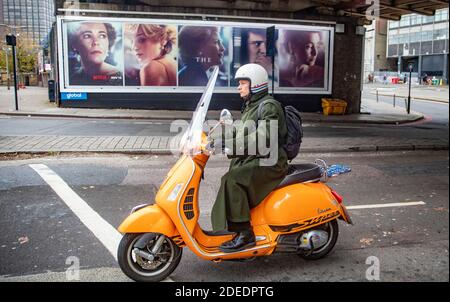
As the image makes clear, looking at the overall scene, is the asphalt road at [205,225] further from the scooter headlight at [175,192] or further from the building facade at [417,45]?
the building facade at [417,45]

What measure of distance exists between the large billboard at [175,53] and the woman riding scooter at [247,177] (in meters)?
15.5

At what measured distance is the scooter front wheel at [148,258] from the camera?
379 cm

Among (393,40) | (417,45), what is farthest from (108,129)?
(393,40)

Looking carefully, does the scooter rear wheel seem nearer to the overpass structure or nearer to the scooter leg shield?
the scooter leg shield

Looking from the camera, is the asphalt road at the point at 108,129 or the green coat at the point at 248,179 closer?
the green coat at the point at 248,179

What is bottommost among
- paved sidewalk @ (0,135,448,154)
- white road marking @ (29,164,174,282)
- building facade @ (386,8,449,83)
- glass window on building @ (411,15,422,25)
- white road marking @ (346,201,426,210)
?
white road marking @ (346,201,426,210)

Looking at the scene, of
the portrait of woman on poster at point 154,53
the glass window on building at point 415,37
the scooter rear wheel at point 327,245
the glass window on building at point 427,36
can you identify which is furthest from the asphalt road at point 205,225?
the glass window on building at point 415,37

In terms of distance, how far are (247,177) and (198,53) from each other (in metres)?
17.3

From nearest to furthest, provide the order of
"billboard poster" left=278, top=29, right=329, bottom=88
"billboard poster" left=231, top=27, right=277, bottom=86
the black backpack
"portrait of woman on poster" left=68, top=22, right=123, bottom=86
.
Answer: the black backpack
"portrait of woman on poster" left=68, top=22, right=123, bottom=86
"billboard poster" left=231, top=27, right=277, bottom=86
"billboard poster" left=278, top=29, right=329, bottom=88

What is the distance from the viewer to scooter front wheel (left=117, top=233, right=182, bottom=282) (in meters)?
3.79

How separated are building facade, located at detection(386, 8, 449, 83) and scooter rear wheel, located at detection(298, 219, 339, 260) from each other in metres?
63.1

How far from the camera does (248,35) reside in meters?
20.6

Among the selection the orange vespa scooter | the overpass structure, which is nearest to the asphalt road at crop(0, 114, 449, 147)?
the overpass structure
